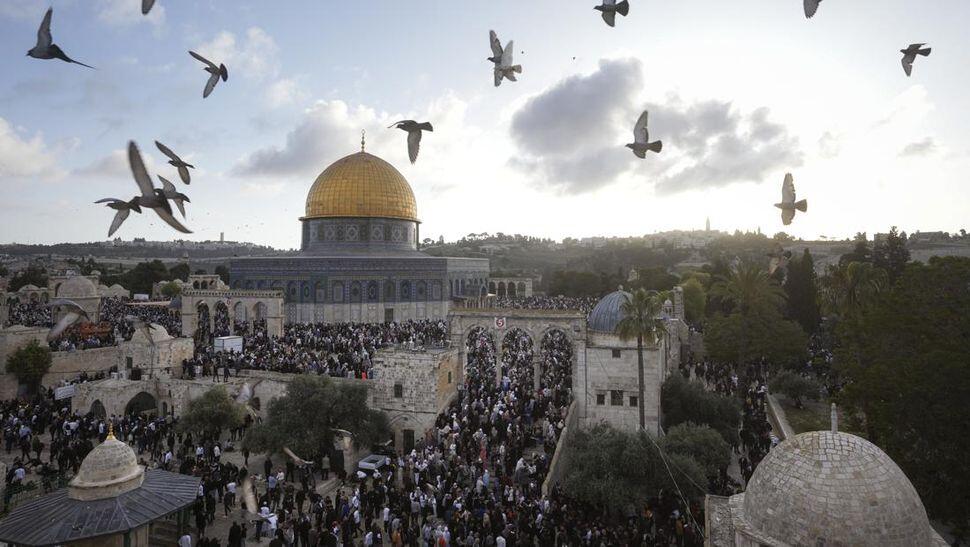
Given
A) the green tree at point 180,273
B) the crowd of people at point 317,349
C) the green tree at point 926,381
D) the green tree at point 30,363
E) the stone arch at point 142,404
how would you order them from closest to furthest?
1. the green tree at point 926,381
2. the stone arch at point 142,404
3. the green tree at point 30,363
4. the crowd of people at point 317,349
5. the green tree at point 180,273

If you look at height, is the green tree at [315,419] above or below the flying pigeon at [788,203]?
below

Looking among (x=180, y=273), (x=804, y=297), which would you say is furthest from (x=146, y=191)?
(x=180, y=273)

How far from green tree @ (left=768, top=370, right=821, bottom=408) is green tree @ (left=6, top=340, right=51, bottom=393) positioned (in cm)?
2907

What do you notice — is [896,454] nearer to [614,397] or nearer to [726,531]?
[726,531]

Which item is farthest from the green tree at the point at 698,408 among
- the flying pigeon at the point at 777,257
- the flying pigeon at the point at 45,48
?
the flying pigeon at the point at 45,48

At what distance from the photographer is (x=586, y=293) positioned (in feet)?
172

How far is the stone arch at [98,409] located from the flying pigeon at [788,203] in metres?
22.7

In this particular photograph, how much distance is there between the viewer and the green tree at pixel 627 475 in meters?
12.3

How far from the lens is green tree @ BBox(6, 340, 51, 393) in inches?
845

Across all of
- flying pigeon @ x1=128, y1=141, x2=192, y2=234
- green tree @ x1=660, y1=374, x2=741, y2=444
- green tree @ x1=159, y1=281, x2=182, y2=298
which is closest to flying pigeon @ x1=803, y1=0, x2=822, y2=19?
flying pigeon @ x1=128, y1=141, x2=192, y2=234

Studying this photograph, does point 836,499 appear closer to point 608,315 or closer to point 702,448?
point 702,448

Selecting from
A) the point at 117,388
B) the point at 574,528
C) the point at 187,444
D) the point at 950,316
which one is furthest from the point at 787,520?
the point at 117,388

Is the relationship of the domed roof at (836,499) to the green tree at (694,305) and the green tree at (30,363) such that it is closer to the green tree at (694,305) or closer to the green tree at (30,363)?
the green tree at (30,363)

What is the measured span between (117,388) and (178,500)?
12.8m
